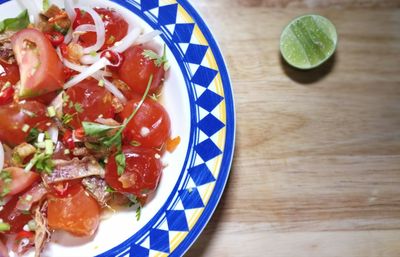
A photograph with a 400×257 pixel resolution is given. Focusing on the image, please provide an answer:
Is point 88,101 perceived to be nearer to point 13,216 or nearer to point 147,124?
point 147,124

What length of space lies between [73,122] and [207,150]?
0.54 metres

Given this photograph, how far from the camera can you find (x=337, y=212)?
6.82ft

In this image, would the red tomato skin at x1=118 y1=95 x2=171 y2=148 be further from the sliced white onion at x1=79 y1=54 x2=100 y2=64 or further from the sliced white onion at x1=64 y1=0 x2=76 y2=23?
A: the sliced white onion at x1=64 y1=0 x2=76 y2=23

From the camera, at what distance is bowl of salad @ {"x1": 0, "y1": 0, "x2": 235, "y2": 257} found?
1712 mm

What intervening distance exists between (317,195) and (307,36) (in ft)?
2.41

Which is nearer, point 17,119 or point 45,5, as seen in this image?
point 17,119

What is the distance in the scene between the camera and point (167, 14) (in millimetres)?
1804

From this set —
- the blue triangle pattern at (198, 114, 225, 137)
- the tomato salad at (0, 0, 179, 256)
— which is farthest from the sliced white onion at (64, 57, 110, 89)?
the blue triangle pattern at (198, 114, 225, 137)

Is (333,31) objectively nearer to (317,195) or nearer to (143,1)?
(317,195)

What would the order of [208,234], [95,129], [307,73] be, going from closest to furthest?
[95,129] < [208,234] < [307,73]

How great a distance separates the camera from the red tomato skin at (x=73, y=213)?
1.69 meters

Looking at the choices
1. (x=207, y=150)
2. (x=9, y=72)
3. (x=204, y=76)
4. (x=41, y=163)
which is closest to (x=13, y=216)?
(x=41, y=163)

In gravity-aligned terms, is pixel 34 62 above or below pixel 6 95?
above

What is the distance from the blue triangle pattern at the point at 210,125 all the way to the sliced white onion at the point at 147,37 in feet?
1.27
